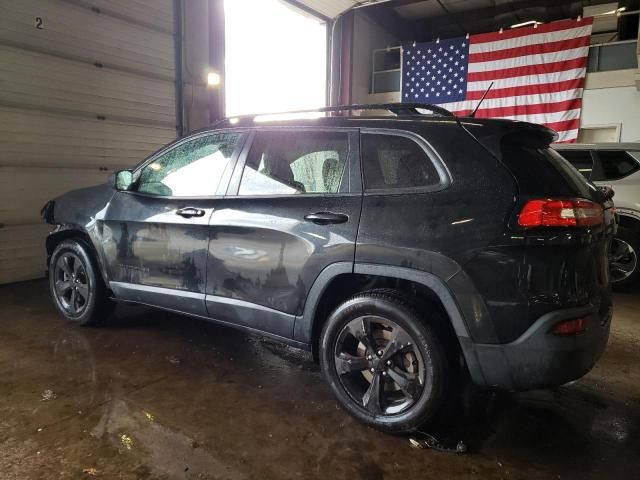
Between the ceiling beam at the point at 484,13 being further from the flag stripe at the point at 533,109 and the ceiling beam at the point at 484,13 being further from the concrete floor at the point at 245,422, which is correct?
the concrete floor at the point at 245,422

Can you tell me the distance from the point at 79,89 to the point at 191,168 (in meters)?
4.09

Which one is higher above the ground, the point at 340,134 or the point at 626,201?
the point at 340,134

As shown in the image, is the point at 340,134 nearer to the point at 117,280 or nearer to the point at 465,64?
the point at 117,280

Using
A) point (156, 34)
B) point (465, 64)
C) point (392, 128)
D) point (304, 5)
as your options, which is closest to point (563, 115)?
point (465, 64)

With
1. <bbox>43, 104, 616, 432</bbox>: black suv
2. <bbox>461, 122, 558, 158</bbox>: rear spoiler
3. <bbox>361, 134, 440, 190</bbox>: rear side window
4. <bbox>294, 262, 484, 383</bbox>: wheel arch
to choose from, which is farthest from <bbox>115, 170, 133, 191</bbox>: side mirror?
<bbox>461, 122, 558, 158</bbox>: rear spoiler

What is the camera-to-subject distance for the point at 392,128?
240cm

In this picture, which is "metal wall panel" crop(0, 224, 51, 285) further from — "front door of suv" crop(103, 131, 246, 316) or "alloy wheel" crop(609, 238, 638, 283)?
"alloy wheel" crop(609, 238, 638, 283)

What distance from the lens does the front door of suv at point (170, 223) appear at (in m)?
2.99

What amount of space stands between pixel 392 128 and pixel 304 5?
30.2 feet

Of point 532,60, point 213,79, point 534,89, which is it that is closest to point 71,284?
point 213,79

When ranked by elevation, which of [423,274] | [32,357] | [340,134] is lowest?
[32,357]

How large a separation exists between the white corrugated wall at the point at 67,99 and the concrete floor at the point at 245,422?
9.51 feet

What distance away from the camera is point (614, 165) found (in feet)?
17.9

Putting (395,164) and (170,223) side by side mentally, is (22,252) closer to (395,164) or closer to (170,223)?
(170,223)
